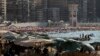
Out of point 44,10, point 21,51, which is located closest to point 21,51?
point 21,51

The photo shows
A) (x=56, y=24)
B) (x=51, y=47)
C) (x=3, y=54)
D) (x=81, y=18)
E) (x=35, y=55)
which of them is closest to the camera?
(x=35, y=55)

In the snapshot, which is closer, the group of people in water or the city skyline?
the group of people in water

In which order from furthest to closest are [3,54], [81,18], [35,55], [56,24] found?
1. [81,18]
2. [56,24]
3. [3,54]
4. [35,55]

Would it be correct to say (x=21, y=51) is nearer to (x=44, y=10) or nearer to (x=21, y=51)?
(x=21, y=51)

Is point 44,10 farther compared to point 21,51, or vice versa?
point 44,10

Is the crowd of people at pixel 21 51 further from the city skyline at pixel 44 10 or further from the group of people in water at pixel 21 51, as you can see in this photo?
the city skyline at pixel 44 10

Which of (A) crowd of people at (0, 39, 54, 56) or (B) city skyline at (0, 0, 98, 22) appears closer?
(A) crowd of people at (0, 39, 54, 56)

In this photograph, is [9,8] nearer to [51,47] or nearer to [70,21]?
[70,21]

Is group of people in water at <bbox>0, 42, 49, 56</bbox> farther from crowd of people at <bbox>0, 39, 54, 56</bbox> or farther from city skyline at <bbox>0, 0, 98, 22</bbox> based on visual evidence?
city skyline at <bbox>0, 0, 98, 22</bbox>

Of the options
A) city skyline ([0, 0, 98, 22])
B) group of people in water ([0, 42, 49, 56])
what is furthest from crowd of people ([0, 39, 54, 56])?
city skyline ([0, 0, 98, 22])

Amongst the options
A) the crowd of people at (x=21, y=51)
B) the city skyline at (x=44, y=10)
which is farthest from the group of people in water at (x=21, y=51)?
the city skyline at (x=44, y=10)

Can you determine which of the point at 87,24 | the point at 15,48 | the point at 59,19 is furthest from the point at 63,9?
the point at 15,48
